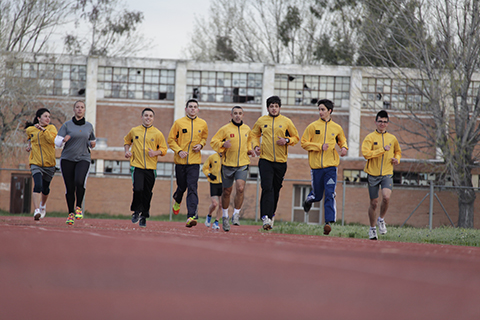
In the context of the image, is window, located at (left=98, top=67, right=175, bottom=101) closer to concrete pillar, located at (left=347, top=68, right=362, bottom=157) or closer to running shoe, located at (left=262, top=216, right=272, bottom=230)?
concrete pillar, located at (left=347, top=68, right=362, bottom=157)

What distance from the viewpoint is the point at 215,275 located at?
4488mm

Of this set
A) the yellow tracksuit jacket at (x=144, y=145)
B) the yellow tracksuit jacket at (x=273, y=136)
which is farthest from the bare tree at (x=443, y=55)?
the yellow tracksuit jacket at (x=144, y=145)

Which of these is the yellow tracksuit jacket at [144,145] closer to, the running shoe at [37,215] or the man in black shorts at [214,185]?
the man in black shorts at [214,185]

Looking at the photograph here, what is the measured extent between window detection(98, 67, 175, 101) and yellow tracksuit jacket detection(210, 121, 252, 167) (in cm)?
2991

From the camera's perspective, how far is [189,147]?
10742 millimetres

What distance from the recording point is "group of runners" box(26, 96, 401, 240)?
1018 cm

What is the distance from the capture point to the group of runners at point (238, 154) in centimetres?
1018

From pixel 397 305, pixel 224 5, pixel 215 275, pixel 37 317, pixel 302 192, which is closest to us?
pixel 37 317

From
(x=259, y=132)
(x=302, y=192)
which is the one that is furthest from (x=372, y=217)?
(x=302, y=192)

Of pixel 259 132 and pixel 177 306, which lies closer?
pixel 177 306

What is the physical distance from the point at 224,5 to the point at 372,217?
140 feet

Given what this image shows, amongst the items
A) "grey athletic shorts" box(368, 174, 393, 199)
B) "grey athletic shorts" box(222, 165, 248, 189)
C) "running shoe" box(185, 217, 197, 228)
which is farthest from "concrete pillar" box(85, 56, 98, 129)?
"grey athletic shorts" box(368, 174, 393, 199)

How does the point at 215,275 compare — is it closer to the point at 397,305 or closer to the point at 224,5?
the point at 397,305

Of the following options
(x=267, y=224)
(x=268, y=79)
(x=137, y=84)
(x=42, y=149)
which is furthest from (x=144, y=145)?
(x=137, y=84)
